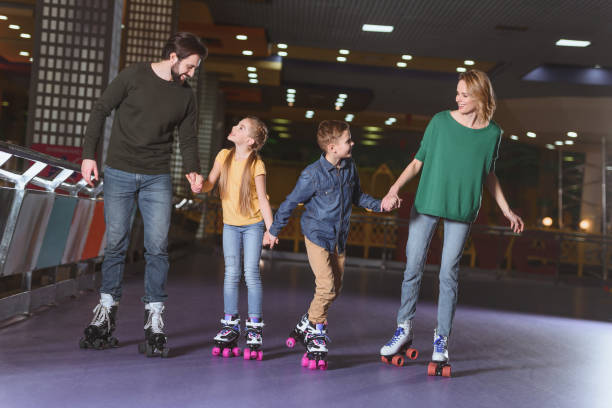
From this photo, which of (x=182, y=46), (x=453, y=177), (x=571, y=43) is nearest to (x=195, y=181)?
(x=182, y=46)

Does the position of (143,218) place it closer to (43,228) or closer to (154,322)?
(154,322)

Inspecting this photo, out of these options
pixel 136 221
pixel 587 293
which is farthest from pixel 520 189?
Answer: pixel 136 221

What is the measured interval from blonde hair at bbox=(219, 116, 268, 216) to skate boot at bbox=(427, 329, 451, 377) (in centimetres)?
114

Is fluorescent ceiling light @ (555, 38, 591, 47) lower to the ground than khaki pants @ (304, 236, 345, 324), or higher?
higher

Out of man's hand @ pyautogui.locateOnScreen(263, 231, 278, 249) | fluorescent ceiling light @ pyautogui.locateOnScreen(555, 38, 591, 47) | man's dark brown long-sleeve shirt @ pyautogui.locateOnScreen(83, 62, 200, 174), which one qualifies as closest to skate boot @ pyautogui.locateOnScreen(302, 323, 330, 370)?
man's hand @ pyautogui.locateOnScreen(263, 231, 278, 249)

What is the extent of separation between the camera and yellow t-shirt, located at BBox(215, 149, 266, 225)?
327 cm

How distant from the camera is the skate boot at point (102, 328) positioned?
310 centimetres

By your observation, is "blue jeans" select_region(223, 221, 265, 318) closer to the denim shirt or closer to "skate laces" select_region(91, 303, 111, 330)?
the denim shirt

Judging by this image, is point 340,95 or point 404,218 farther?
point 340,95

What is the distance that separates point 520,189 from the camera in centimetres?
2381

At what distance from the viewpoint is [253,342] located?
3.15 meters

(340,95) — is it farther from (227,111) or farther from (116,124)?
(116,124)

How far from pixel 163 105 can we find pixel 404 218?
9.63m

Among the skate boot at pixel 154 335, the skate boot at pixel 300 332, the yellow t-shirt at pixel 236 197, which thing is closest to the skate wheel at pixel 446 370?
the skate boot at pixel 300 332
